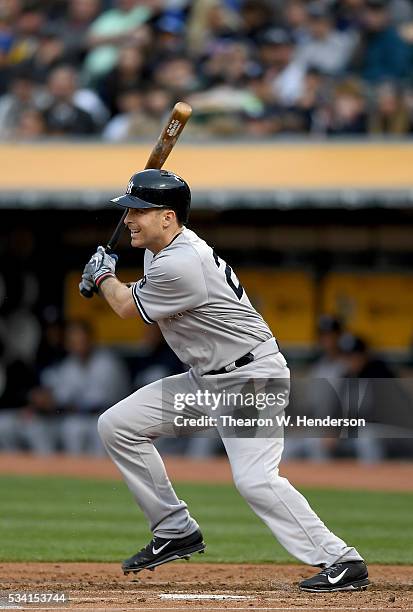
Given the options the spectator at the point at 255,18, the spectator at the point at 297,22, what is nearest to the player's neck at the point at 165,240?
the spectator at the point at 297,22

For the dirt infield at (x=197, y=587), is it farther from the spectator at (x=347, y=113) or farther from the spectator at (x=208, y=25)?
the spectator at (x=208, y=25)

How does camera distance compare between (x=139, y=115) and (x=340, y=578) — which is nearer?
(x=340, y=578)

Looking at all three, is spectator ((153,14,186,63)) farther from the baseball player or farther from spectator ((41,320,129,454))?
the baseball player

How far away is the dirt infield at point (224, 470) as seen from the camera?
1069cm

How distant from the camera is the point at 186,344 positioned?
5.43 m

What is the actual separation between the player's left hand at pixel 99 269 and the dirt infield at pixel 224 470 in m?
5.25

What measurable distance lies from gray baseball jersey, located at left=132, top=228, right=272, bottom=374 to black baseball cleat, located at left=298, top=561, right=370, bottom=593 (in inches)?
38.1

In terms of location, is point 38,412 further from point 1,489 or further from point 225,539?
point 225,539

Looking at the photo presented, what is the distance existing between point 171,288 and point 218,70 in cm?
754

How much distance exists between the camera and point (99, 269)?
5484mm

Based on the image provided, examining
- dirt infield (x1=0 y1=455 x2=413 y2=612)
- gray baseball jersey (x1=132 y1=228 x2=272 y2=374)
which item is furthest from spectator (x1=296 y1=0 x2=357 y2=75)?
gray baseball jersey (x1=132 y1=228 x2=272 y2=374)

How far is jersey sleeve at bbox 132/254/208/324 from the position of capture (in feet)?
17.3

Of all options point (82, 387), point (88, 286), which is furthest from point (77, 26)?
point (88, 286)

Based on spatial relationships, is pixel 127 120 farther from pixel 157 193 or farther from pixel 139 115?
pixel 157 193
